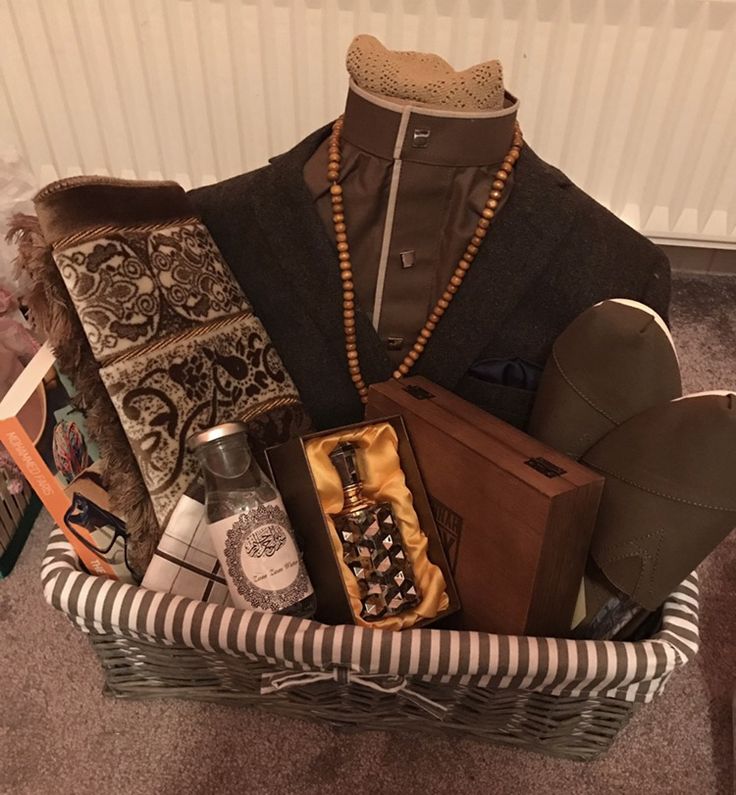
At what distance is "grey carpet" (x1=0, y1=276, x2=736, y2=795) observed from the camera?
0.71 metres

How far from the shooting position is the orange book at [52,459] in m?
0.64

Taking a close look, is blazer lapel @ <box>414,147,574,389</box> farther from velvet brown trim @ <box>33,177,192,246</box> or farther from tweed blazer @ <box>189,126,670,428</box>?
velvet brown trim @ <box>33,177,192,246</box>

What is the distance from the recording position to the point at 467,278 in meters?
0.73

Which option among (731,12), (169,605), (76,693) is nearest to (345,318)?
(169,605)

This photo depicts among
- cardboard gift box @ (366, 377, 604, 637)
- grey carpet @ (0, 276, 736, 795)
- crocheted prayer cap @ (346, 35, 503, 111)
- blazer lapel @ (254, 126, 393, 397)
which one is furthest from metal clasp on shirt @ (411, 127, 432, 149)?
grey carpet @ (0, 276, 736, 795)

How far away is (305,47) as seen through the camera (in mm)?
1188

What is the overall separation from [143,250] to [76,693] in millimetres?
476

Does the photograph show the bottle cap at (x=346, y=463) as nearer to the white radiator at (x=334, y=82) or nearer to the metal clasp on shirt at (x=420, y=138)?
the metal clasp on shirt at (x=420, y=138)

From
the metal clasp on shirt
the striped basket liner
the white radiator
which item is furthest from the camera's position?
the white radiator

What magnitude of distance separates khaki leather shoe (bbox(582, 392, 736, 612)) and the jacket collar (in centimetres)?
18

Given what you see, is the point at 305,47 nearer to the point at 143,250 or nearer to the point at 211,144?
the point at 211,144

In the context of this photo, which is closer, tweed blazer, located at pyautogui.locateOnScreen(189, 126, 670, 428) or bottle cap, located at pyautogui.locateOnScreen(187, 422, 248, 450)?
bottle cap, located at pyautogui.locateOnScreen(187, 422, 248, 450)

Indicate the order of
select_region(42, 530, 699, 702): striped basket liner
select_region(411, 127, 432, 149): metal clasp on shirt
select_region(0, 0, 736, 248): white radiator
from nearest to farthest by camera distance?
select_region(42, 530, 699, 702): striped basket liner → select_region(411, 127, 432, 149): metal clasp on shirt → select_region(0, 0, 736, 248): white radiator

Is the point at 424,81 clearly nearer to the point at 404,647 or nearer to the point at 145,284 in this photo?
the point at 145,284
